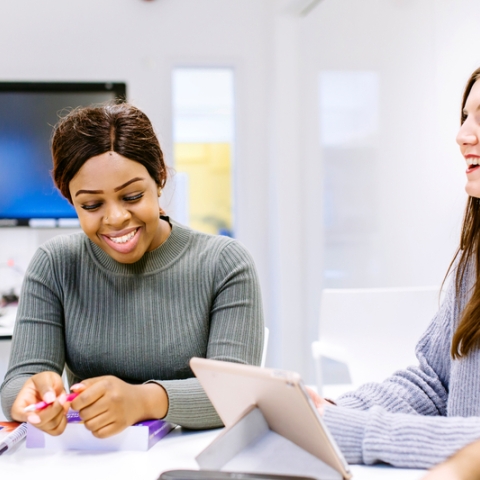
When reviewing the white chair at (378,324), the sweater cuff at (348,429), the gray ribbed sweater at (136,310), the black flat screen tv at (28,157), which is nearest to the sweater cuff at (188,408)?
the gray ribbed sweater at (136,310)

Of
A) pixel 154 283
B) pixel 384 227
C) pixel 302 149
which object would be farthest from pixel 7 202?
pixel 154 283

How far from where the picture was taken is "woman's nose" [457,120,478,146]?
1105 millimetres

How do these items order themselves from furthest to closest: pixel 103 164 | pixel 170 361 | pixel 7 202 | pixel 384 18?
1. pixel 7 202
2. pixel 384 18
3. pixel 170 361
4. pixel 103 164

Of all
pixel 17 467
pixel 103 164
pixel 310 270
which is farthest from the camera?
pixel 310 270

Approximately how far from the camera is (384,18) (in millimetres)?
3107

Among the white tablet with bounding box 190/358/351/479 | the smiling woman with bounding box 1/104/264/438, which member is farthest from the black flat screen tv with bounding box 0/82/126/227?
the white tablet with bounding box 190/358/351/479

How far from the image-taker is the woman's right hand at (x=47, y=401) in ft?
3.33

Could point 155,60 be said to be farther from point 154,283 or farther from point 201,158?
point 154,283

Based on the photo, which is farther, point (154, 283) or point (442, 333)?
point (154, 283)

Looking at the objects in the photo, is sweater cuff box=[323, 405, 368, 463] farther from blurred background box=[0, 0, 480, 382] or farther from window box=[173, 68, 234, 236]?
window box=[173, 68, 234, 236]

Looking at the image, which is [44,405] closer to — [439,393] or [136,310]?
[136,310]

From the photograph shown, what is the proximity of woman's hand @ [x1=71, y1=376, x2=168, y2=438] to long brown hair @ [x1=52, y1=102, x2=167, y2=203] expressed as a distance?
47cm

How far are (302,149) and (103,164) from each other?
2533 millimetres

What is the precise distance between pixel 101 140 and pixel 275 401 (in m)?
0.71
